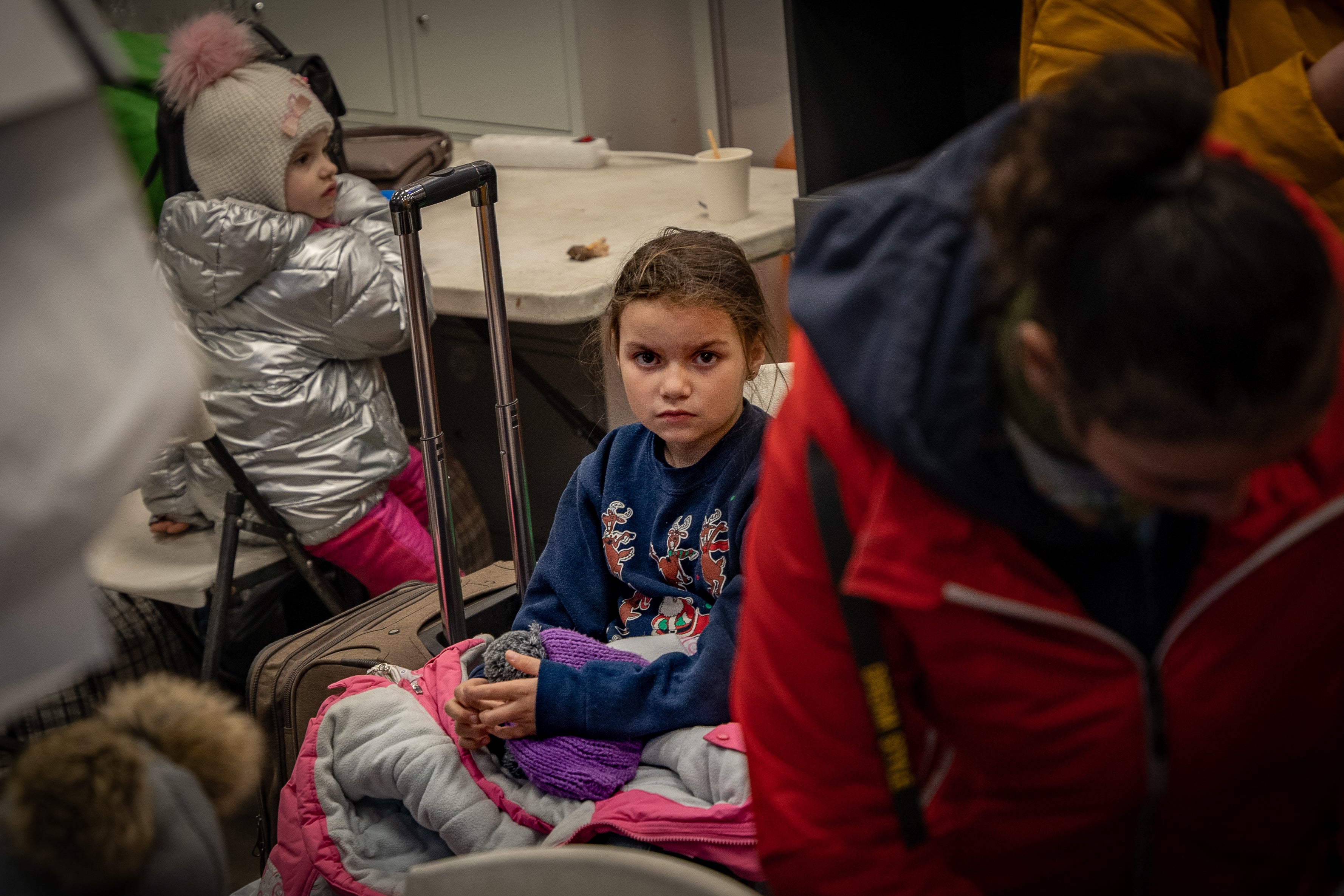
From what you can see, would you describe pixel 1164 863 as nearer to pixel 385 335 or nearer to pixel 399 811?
pixel 399 811

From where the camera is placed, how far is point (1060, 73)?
1.38m

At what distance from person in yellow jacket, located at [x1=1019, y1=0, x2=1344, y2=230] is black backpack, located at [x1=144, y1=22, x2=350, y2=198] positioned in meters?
1.43

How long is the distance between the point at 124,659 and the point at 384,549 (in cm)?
64

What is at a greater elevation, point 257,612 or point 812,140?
point 812,140

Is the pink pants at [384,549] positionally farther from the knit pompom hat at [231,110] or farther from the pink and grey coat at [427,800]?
the pink and grey coat at [427,800]

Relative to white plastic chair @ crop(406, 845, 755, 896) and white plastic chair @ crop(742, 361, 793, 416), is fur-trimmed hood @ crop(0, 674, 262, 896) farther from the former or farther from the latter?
white plastic chair @ crop(742, 361, 793, 416)

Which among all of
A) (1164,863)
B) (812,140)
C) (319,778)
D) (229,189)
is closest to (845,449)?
(1164,863)

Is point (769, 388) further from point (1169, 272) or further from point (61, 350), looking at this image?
point (61, 350)

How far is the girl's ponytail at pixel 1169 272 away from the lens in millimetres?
561

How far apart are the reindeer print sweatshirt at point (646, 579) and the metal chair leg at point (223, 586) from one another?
779 mm

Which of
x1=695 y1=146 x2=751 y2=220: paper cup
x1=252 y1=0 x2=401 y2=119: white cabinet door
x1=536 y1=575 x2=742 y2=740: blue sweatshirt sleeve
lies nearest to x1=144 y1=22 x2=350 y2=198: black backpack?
x1=695 y1=146 x2=751 y2=220: paper cup

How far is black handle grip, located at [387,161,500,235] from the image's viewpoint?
1.33 m

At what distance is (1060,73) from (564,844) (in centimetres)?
104

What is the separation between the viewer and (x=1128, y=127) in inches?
22.5
